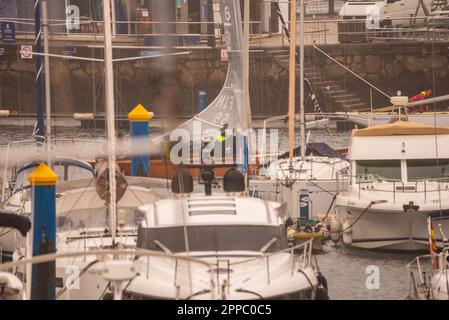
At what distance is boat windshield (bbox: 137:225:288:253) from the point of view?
53.6 feet

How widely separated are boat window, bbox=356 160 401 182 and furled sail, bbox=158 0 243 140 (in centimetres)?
349

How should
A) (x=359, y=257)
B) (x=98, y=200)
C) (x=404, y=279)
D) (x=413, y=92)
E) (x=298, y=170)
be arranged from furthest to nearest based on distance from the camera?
(x=413, y=92), (x=298, y=170), (x=359, y=257), (x=404, y=279), (x=98, y=200)

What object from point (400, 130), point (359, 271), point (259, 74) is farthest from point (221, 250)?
point (259, 74)

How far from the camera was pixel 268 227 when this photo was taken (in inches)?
658

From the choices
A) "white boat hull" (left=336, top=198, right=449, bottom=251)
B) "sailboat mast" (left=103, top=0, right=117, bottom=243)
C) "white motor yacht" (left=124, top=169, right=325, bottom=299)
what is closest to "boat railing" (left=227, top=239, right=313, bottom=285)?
"white motor yacht" (left=124, top=169, right=325, bottom=299)

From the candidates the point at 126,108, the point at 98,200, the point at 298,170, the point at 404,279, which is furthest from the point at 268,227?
the point at 126,108

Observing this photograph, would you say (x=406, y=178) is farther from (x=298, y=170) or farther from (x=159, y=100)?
(x=159, y=100)

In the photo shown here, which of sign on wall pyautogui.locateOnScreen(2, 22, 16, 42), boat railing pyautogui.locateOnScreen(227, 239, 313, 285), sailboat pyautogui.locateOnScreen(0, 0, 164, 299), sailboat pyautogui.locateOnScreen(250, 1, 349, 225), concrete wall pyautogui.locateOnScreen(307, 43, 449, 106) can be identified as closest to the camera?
boat railing pyautogui.locateOnScreen(227, 239, 313, 285)

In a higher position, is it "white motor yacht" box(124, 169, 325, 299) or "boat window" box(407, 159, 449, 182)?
"boat window" box(407, 159, 449, 182)

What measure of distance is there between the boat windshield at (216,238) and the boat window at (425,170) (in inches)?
288

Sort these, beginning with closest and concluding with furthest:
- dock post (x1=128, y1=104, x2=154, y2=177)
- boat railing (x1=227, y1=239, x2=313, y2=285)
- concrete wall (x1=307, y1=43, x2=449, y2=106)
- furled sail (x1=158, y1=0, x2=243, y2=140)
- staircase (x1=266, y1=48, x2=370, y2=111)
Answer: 1. boat railing (x1=227, y1=239, x2=313, y2=285)
2. dock post (x1=128, y1=104, x2=154, y2=177)
3. furled sail (x1=158, y1=0, x2=243, y2=140)
4. staircase (x1=266, y1=48, x2=370, y2=111)
5. concrete wall (x1=307, y1=43, x2=449, y2=106)

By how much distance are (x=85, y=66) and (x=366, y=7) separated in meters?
9.52

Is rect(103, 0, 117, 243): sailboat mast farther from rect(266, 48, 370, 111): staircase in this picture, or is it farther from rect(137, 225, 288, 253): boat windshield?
rect(266, 48, 370, 111): staircase

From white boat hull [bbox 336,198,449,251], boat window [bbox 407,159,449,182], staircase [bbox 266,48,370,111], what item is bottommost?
white boat hull [bbox 336,198,449,251]
